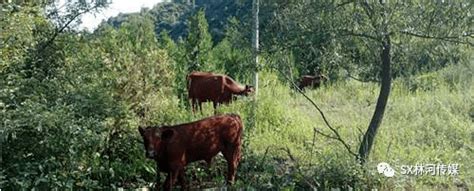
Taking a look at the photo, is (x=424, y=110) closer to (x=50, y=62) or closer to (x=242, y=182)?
(x=242, y=182)

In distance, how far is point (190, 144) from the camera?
588cm

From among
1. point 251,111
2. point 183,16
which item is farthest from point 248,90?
point 183,16

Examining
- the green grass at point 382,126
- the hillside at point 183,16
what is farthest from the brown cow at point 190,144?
the hillside at point 183,16

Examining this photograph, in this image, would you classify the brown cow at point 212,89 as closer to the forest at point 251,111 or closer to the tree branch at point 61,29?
the forest at point 251,111

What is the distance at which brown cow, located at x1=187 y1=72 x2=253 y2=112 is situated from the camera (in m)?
9.71

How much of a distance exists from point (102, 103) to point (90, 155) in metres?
0.65

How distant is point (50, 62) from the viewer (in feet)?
23.2

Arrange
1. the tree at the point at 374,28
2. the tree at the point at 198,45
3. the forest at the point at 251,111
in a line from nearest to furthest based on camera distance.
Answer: the forest at the point at 251,111, the tree at the point at 374,28, the tree at the point at 198,45

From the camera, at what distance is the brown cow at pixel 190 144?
559 cm

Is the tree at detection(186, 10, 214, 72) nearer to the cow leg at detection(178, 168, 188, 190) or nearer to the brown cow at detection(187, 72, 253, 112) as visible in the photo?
the brown cow at detection(187, 72, 253, 112)

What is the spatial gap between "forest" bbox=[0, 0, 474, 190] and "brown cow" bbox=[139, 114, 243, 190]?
1.37 feet

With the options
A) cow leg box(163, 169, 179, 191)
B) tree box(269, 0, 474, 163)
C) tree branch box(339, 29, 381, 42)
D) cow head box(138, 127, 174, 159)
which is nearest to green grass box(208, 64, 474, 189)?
tree box(269, 0, 474, 163)

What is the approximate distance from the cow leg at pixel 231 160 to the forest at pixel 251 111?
15 centimetres

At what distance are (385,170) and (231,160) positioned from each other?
5.33 feet
